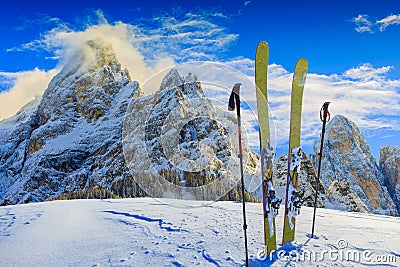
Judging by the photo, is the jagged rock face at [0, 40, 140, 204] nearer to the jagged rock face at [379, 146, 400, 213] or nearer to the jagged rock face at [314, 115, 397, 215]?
the jagged rock face at [314, 115, 397, 215]

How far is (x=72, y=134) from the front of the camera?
491 feet

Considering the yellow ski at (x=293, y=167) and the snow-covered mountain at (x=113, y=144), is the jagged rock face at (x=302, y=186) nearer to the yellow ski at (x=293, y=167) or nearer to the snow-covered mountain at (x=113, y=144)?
the snow-covered mountain at (x=113, y=144)

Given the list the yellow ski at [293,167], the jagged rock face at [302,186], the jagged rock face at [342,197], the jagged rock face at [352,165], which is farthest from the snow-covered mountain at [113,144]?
the yellow ski at [293,167]

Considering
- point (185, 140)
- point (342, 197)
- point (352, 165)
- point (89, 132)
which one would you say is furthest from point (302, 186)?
point (89, 132)

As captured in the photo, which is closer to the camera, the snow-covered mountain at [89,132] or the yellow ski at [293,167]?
the yellow ski at [293,167]

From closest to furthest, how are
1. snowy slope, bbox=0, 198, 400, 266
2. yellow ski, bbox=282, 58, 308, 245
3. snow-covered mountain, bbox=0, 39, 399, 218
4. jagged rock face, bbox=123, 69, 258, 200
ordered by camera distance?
1. snowy slope, bbox=0, 198, 400, 266
2. yellow ski, bbox=282, 58, 308, 245
3. jagged rock face, bbox=123, 69, 258, 200
4. snow-covered mountain, bbox=0, 39, 399, 218

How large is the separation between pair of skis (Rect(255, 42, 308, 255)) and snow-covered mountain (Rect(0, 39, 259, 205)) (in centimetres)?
7933

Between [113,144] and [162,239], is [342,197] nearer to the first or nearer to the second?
[162,239]

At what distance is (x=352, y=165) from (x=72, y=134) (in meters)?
114

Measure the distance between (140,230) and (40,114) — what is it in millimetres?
176842

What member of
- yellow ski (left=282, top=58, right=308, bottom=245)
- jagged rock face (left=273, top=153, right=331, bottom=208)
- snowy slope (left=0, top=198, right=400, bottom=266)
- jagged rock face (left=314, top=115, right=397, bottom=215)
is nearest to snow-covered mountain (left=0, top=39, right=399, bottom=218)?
jagged rock face (left=314, top=115, right=397, bottom=215)

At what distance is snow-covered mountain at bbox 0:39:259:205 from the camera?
108125 mm

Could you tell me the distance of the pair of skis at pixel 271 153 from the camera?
6.27 m

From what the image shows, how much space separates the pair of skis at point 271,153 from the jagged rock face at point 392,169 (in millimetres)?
124974
